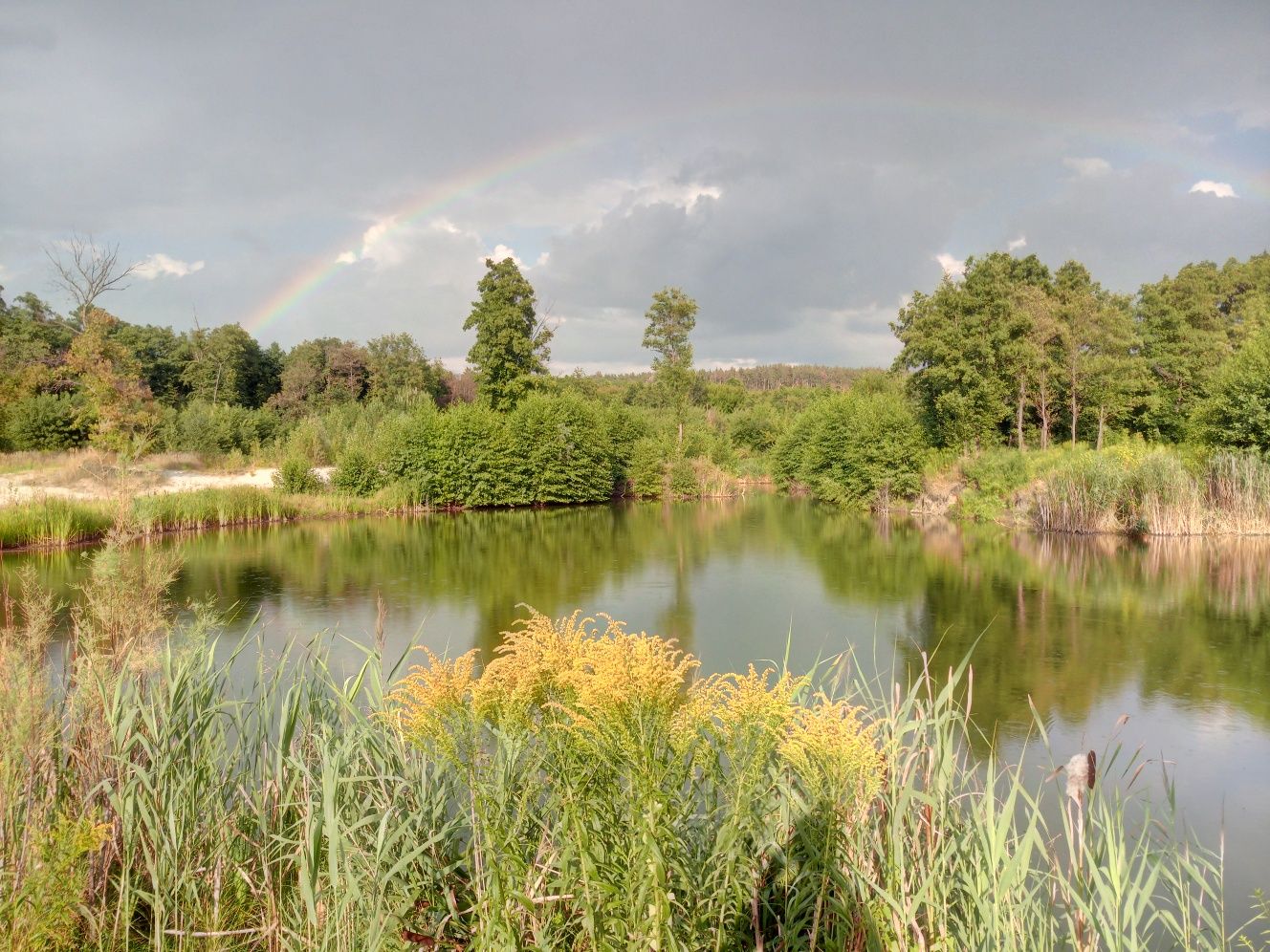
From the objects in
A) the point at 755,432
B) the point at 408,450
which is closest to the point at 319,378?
the point at 408,450

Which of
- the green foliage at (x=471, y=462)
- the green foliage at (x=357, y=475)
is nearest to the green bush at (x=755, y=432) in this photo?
the green foliage at (x=471, y=462)

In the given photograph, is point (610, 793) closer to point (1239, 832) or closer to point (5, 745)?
point (5, 745)

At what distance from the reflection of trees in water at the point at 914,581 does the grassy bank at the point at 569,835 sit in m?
3.03

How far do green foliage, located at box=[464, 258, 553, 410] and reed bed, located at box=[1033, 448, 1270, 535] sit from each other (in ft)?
59.4

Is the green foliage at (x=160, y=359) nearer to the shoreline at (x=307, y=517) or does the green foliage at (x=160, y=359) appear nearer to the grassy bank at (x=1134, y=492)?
the shoreline at (x=307, y=517)

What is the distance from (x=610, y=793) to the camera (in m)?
2.15

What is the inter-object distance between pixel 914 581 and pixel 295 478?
1692 centimetres

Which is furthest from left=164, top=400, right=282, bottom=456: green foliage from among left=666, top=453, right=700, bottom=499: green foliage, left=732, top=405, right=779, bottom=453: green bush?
left=732, top=405, right=779, bottom=453: green bush

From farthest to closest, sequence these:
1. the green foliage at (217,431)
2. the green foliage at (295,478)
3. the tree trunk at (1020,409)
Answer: the green foliage at (217,431) < the tree trunk at (1020,409) < the green foliage at (295,478)

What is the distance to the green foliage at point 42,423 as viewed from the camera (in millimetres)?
22656

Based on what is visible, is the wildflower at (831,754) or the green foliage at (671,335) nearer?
the wildflower at (831,754)

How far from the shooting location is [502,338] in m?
28.7

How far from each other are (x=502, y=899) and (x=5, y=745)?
1.84m

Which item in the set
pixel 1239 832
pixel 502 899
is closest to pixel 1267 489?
pixel 1239 832
